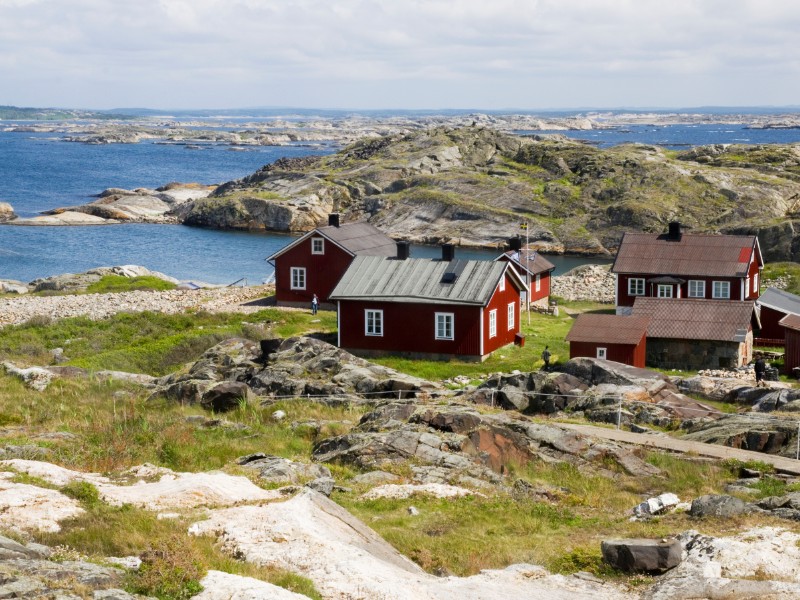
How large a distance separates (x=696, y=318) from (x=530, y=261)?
14099mm

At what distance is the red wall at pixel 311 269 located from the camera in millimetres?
47000

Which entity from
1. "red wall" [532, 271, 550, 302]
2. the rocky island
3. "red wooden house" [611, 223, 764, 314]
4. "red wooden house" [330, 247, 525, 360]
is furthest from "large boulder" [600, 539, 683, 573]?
the rocky island

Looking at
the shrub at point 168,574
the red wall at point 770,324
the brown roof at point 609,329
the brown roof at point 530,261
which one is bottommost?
the red wall at point 770,324

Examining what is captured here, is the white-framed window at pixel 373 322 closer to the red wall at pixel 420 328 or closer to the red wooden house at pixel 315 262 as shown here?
the red wall at pixel 420 328

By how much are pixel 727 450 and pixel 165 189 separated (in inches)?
4737

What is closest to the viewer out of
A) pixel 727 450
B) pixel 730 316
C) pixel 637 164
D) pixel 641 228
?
pixel 727 450

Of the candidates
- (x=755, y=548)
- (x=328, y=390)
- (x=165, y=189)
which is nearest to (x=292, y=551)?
(x=755, y=548)

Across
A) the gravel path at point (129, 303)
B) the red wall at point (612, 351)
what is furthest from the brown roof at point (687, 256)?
the gravel path at point (129, 303)

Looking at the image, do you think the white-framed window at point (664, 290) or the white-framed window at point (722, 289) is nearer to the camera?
the white-framed window at point (722, 289)

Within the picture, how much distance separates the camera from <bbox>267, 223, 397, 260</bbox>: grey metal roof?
46812 millimetres

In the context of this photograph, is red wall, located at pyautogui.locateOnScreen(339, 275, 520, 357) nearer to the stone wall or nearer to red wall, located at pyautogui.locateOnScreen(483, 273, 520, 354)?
red wall, located at pyautogui.locateOnScreen(483, 273, 520, 354)

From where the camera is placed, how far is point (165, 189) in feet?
435

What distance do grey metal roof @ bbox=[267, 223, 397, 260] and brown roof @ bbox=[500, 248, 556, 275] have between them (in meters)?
6.07

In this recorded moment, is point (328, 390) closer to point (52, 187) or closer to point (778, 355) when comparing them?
point (778, 355)
